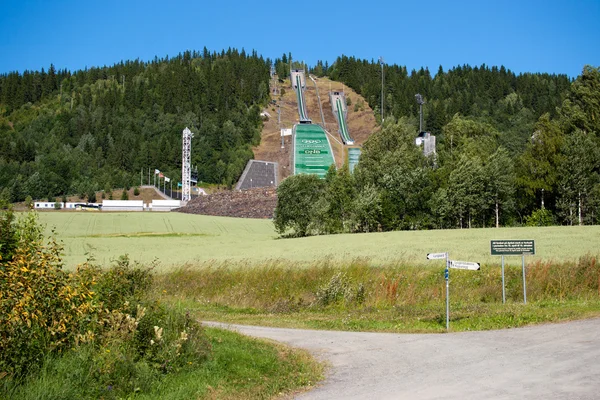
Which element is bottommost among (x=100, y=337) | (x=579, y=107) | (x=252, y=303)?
(x=252, y=303)

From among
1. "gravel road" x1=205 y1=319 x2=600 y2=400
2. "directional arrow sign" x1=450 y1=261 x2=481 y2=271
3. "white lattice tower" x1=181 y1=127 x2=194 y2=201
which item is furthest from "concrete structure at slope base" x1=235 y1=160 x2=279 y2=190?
"gravel road" x1=205 y1=319 x2=600 y2=400

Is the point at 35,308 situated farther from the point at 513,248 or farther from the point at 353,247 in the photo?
the point at 353,247

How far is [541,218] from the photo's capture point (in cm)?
6631

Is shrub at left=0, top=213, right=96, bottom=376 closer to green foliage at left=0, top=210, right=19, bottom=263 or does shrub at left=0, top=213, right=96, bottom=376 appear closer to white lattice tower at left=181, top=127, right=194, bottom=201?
green foliage at left=0, top=210, right=19, bottom=263

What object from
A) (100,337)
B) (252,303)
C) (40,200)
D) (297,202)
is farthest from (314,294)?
(40,200)

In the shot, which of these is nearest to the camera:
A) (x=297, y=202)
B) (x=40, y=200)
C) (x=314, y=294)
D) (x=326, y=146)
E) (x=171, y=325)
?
(x=171, y=325)

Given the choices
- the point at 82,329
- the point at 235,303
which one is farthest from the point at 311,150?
the point at 82,329

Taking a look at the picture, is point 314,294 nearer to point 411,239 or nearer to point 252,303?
point 252,303

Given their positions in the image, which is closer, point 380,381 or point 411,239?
point 380,381

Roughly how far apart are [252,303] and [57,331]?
56.4 feet

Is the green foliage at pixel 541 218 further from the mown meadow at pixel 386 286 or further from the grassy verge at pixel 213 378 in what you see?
the grassy verge at pixel 213 378

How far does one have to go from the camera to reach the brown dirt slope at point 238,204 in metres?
111

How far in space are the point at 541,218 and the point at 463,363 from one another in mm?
56821

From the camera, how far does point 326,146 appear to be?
165 meters
